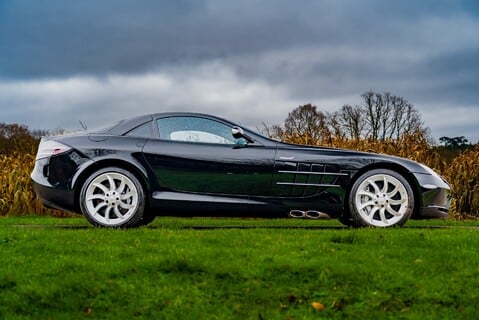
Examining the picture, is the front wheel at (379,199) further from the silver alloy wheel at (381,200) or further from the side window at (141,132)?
the side window at (141,132)

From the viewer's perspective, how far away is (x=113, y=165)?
9.19 meters

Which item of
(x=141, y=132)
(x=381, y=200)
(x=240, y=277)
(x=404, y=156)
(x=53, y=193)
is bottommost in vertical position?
(x=240, y=277)

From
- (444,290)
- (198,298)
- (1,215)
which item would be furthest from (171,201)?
(1,215)

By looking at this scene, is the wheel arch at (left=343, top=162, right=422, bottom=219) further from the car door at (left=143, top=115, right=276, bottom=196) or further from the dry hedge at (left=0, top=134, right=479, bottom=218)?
the dry hedge at (left=0, top=134, right=479, bottom=218)

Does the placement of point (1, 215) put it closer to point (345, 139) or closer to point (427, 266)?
point (345, 139)

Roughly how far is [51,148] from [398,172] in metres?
4.71

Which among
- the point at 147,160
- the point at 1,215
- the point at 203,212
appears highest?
the point at 147,160

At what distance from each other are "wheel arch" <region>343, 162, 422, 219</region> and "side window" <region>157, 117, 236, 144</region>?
5.49ft

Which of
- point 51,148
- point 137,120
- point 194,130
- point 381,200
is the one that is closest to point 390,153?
point 381,200

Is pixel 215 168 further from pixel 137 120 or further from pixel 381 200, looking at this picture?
pixel 381 200

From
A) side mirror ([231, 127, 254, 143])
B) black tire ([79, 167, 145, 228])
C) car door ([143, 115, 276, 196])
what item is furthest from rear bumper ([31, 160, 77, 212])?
side mirror ([231, 127, 254, 143])

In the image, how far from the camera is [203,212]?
9148 mm

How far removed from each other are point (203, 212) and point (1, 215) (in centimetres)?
750

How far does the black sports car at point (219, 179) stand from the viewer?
9086 millimetres
